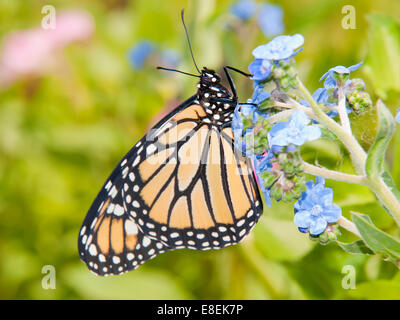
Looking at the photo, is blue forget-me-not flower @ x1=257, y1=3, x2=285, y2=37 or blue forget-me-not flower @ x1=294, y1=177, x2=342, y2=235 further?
blue forget-me-not flower @ x1=257, y1=3, x2=285, y2=37

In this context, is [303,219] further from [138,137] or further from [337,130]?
[138,137]

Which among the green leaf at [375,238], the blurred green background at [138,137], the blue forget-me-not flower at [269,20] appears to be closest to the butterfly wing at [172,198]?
the blurred green background at [138,137]

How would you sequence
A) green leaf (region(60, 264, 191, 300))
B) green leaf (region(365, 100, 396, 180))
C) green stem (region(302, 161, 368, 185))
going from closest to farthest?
green leaf (region(365, 100, 396, 180))
green stem (region(302, 161, 368, 185))
green leaf (region(60, 264, 191, 300))

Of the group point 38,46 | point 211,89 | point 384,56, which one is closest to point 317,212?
point 211,89

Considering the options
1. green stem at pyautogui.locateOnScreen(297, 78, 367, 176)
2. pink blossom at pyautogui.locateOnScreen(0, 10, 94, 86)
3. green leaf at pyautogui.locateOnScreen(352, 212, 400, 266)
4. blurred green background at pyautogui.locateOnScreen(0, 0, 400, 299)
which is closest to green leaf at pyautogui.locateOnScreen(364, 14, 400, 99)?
blurred green background at pyautogui.locateOnScreen(0, 0, 400, 299)

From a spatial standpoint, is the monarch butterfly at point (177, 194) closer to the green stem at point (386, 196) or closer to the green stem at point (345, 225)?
the green stem at point (345, 225)

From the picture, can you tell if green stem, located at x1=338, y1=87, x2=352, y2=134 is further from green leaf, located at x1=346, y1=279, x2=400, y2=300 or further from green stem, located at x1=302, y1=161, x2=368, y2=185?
green leaf, located at x1=346, y1=279, x2=400, y2=300
